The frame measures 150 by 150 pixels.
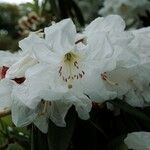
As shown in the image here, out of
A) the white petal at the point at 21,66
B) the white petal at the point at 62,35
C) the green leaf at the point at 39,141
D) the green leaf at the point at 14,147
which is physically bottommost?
the green leaf at the point at 14,147

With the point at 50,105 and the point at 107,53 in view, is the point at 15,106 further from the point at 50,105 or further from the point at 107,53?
the point at 107,53

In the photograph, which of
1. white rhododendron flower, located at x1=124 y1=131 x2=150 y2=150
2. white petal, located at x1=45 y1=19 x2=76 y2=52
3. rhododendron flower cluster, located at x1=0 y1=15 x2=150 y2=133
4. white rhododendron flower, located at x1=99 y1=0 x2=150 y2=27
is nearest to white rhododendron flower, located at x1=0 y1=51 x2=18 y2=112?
rhododendron flower cluster, located at x1=0 y1=15 x2=150 y2=133

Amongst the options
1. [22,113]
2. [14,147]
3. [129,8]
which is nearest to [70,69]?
[22,113]

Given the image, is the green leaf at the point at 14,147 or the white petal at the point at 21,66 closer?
the white petal at the point at 21,66

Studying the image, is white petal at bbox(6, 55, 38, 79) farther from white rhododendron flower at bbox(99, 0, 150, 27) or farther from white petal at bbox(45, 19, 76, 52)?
white rhododendron flower at bbox(99, 0, 150, 27)

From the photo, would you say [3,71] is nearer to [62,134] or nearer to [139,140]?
[62,134]

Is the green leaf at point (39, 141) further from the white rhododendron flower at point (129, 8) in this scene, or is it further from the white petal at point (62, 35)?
the white rhododendron flower at point (129, 8)

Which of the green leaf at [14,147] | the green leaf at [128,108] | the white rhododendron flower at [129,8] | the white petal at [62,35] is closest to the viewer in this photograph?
the white petal at [62,35]

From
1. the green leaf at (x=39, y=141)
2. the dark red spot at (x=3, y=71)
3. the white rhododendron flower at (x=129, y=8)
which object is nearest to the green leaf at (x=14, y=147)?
the green leaf at (x=39, y=141)
